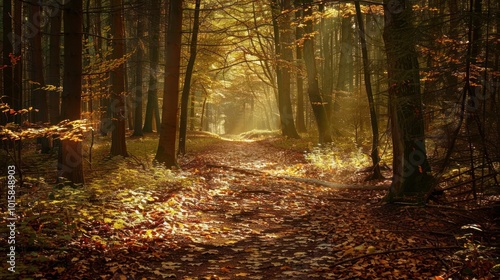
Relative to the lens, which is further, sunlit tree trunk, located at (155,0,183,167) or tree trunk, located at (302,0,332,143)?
tree trunk, located at (302,0,332,143)

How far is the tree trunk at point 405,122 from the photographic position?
24.0 feet

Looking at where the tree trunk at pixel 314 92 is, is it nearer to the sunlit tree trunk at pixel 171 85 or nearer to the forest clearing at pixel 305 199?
the forest clearing at pixel 305 199

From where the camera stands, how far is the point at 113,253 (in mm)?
5129

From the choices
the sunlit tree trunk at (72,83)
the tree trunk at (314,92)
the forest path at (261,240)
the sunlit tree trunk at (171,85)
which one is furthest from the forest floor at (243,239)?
the tree trunk at (314,92)

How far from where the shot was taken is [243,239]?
6.57 meters

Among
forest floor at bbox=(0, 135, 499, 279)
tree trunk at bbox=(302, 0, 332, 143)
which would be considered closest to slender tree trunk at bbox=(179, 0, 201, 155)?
tree trunk at bbox=(302, 0, 332, 143)

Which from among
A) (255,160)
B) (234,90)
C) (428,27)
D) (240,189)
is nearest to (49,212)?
(240,189)

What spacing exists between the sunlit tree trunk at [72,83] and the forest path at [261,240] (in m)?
1.42

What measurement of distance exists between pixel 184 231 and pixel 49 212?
2276 mm

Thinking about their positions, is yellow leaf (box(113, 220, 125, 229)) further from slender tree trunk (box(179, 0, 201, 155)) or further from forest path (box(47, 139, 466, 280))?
slender tree trunk (box(179, 0, 201, 155))

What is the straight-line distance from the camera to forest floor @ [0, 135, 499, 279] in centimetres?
461

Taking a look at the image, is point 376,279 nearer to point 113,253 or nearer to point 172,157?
point 113,253

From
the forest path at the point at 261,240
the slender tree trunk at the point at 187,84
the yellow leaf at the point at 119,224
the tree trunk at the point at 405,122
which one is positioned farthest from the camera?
the slender tree trunk at the point at 187,84

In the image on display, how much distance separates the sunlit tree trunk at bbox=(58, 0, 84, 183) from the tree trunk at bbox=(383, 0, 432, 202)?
6174 mm
